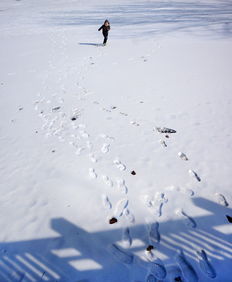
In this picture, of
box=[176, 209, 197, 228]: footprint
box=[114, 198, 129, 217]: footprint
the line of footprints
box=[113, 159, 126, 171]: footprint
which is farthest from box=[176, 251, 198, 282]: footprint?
box=[113, 159, 126, 171]: footprint

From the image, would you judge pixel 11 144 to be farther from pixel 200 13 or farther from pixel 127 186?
pixel 200 13

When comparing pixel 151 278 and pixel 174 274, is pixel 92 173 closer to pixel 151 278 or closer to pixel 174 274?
pixel 151 278

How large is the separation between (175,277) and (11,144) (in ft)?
12.9

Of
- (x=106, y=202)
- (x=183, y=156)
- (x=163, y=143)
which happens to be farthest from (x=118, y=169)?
(x=183, y=156)


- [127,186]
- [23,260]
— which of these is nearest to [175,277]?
[127,186]

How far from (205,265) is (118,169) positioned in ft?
6.13

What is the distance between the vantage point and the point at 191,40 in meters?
9.86

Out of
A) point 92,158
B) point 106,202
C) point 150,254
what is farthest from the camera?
point 92,158

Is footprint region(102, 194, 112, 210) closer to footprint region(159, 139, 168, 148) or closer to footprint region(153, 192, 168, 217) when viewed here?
footprint region(153, 192, 168, 217)

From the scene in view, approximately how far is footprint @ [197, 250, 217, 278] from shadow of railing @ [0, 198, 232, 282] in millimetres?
59

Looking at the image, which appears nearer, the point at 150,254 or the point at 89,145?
the point at 150,254

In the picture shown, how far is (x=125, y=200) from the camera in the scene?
3107 millimetres

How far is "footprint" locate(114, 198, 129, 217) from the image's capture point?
2.95 m

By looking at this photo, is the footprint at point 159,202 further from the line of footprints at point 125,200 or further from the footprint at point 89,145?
the footprint at point 89,145
